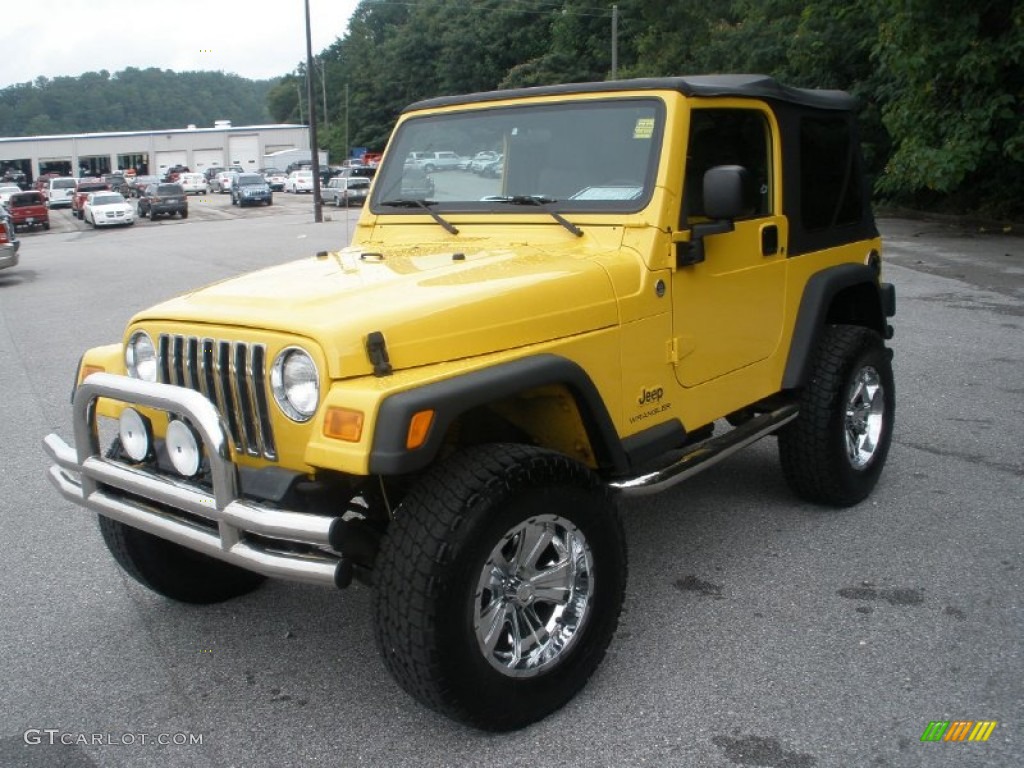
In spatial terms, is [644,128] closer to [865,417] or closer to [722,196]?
[722,196]

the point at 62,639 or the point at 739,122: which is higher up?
the point at 739,122

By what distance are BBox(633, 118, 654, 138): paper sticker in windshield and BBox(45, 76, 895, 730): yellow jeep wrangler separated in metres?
0.02

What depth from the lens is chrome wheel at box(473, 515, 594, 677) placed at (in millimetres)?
3133

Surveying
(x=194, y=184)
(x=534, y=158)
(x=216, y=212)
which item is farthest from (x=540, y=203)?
(x=194, y=184)

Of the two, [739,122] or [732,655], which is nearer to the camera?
[732,655]

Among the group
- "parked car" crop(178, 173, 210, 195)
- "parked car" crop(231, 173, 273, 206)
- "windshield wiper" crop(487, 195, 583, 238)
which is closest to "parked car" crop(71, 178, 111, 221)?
"parked car" crop(231, 173, 273, 206)

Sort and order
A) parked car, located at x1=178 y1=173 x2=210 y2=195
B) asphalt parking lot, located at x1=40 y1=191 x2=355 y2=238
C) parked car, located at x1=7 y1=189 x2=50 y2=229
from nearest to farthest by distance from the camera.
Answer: parked car, located at x1=7 y1=189 x2=50 y2=229 → asphalt parking lot, located at x1=40 y1=191 x2=355 y2=238 → parked car, located at x1=178 y1=173 x2=210 y2=195

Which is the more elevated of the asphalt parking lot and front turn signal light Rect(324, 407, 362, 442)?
front turn signal light Rect(324, 407, 362, 442)

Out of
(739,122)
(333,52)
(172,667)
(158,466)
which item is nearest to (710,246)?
(739,122)

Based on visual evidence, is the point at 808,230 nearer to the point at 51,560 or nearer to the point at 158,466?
the point at 158,466

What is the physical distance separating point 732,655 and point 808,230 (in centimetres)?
219

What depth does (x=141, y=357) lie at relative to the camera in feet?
11.9

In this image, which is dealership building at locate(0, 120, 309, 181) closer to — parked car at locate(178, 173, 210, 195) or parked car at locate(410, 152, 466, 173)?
parked car at locate(178, 173, 210, 195)

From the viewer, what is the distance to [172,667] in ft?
12.2
